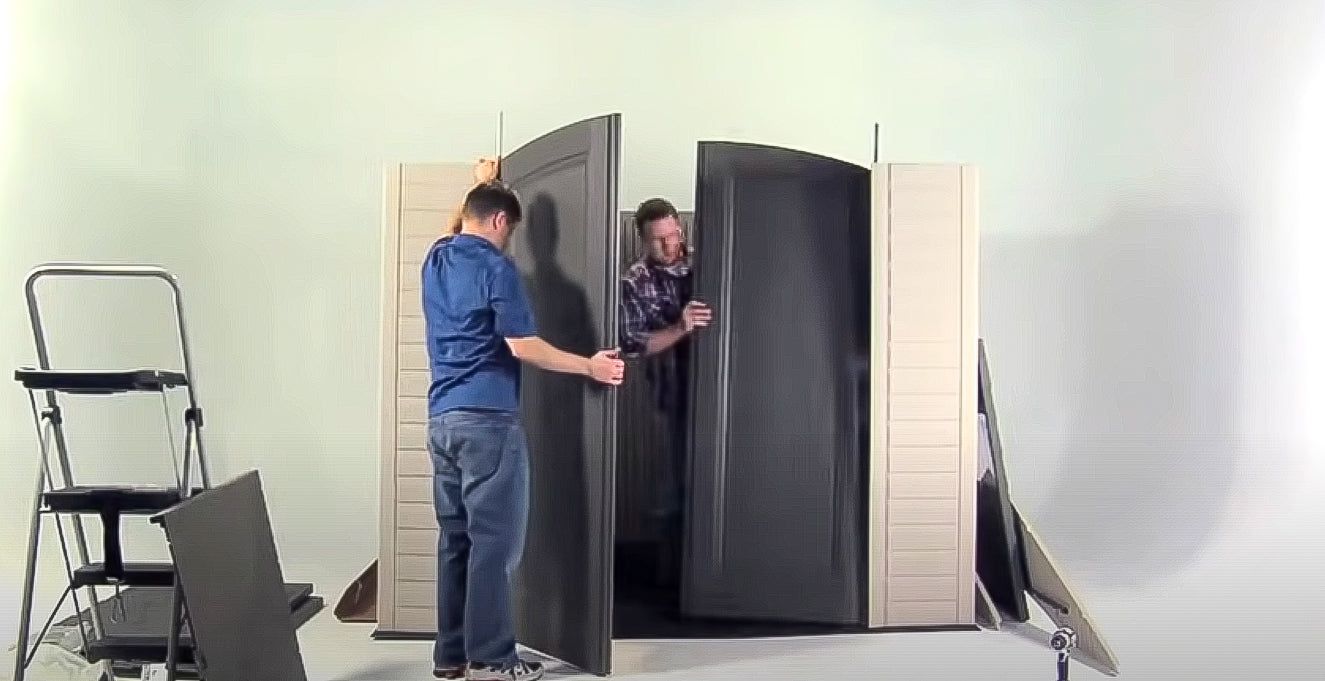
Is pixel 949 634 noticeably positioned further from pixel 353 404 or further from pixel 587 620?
pixel 353 404

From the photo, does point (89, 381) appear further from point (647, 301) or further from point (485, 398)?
point (647, 301)

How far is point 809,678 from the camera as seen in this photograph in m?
3.30

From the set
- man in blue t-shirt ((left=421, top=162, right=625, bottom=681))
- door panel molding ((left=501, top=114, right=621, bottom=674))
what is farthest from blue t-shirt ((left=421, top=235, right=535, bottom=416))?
door panel molding ((left=501, top=114, right=621, bottom=674))

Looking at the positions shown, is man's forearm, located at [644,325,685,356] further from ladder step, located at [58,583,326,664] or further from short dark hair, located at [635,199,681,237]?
ladder step, located at [58,583,326,664]

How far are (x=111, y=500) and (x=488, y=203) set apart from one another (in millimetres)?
1159

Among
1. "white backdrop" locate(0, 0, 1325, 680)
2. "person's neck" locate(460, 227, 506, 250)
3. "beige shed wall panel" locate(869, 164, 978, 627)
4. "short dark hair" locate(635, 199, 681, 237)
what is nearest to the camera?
"person's neck" locate(460, 227, 506, 250)

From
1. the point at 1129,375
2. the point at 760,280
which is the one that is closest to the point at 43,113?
the point at 760,280

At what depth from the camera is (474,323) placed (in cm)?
318

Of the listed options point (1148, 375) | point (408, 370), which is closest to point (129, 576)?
point (408, 370)

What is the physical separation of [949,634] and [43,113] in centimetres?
366

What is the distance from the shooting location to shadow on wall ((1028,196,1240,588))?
4691 millimetres

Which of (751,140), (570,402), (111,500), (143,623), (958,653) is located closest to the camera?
(111,500)

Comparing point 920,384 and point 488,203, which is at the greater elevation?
point 488,203

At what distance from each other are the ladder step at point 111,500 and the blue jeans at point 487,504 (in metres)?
0.71
